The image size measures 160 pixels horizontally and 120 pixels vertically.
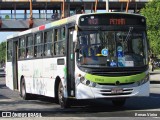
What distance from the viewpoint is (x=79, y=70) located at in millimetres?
14219

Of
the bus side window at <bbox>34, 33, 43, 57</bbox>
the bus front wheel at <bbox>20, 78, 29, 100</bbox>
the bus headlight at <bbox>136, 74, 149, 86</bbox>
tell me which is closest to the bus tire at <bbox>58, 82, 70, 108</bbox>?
the bus headlight at <bbox>136, 74, 149, 86</bbox>

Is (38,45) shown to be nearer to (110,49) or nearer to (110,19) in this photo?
(110,19)

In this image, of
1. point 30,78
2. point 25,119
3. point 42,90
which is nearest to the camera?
point 25,119

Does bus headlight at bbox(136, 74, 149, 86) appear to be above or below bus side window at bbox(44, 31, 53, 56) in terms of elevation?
below

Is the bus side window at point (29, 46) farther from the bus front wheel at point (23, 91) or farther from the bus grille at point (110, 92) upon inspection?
the bus grille at point (110, 92)

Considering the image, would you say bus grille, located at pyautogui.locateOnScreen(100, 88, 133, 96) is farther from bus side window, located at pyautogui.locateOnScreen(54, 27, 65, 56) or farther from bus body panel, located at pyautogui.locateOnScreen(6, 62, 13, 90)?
bus body panel, located at pyautogui.locateOnScreen(6, 62, 13, 90)

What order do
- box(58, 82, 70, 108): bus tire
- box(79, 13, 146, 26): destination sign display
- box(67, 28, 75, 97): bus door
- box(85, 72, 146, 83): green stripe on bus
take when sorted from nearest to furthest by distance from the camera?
box(85, 72, 146, 83): green stripe on bus, box(79, 13, 146, 26): destination sign display, box(67, 28, 75, 97): bus door, box(58, 82, 70, 108): bus tire

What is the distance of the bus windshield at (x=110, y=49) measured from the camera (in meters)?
14.2

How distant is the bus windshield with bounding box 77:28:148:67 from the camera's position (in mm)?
14188

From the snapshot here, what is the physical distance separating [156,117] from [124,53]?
2627 mm

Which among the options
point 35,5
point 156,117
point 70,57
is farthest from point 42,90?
point 35,5

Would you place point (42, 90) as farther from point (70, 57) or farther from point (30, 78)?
point (70, 57)

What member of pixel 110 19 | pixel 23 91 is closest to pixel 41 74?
pixel 23 91

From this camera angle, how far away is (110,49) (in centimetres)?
1438
